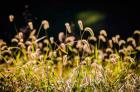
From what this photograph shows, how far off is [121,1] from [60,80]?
3707 millimetres

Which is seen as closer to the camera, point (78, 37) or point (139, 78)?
point (139, 78)

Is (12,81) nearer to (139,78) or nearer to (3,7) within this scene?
(139,78)

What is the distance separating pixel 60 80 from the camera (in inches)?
202

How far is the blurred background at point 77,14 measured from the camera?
8281mm

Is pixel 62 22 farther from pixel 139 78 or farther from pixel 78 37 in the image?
pixel 139 78

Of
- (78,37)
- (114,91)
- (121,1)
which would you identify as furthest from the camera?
(121,1)

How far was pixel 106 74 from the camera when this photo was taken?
513 centimetres

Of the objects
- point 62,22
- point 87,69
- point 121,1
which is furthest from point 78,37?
point 87,69

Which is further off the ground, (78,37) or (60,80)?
(78,37)

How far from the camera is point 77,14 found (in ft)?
27.7

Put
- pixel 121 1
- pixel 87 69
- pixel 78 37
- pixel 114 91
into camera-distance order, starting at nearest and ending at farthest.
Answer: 1. pixel 114 91
2. pixel 87 69
3. pixel 78 37
4. pixel 121 1

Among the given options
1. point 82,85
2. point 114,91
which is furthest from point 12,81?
point 114,91

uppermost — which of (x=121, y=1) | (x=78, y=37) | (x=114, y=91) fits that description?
(x=121, y=1)

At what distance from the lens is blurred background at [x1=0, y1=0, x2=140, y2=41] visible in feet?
27.2
